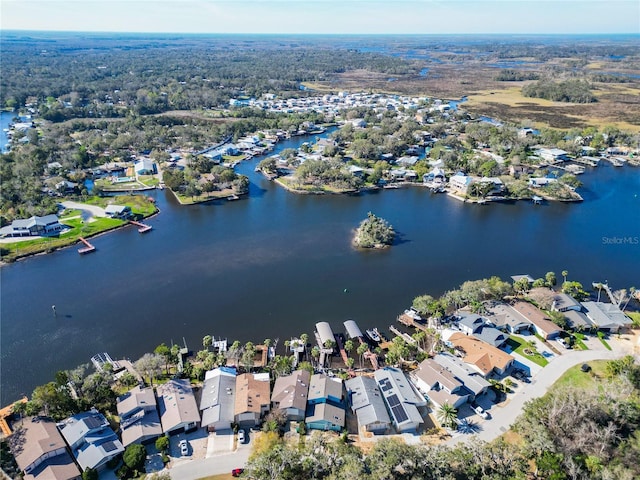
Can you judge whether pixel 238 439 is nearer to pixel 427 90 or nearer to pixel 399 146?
pixel 399 146

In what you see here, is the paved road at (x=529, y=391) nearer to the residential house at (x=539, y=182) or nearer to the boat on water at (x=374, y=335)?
the boat on water at (x=374, y=335)

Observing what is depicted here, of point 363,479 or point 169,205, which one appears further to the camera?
point 169,205

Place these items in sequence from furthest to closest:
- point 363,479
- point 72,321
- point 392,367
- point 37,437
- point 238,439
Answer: point 72,321 → point 392,367 → point 238,439 → point 37,437 → point 363,479

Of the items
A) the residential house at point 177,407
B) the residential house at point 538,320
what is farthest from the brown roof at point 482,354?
the residential house at point 177,407

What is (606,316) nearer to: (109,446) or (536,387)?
(536,387)

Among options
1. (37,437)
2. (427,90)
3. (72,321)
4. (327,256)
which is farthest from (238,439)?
(427,90)

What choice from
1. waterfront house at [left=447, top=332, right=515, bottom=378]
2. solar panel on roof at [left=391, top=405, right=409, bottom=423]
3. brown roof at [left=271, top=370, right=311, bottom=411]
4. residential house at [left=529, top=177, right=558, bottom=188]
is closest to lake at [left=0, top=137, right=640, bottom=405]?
residential house at [left=529, top=177, right=558, bottom=188]

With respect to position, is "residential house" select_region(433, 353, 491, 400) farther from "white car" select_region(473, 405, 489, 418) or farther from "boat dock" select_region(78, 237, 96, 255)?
"boat dock" select_region(78, 237, 96, 255)
